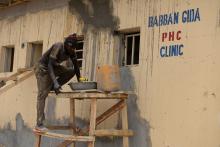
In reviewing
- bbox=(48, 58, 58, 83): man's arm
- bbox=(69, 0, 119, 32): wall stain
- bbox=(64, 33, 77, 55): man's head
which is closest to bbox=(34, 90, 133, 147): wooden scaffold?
bbox=(48, 58, 58, 83): man's arm

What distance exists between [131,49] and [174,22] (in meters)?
1.55

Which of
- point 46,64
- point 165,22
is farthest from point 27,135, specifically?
point 165,22

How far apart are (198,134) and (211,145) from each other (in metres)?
0.36

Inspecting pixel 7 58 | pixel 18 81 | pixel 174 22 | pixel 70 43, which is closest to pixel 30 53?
pixel 18 81

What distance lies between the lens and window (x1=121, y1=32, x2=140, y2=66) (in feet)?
38.1

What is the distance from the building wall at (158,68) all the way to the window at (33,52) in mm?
1294

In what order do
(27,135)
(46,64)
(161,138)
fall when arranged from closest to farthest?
(161,138) < (46,64) < (27,135)

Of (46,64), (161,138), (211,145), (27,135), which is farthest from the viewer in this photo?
(27,135)

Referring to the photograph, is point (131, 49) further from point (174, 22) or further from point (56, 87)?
point (56, 87)

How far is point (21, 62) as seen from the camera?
49.8 feet

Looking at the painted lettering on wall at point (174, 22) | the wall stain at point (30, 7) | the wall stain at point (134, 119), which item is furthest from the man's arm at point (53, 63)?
the wall stain at point (30, 7)

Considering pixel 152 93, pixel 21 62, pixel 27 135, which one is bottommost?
pixel 27 135

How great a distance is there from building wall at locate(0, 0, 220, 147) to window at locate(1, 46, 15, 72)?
283 cm

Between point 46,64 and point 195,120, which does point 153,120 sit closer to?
point 195,120
